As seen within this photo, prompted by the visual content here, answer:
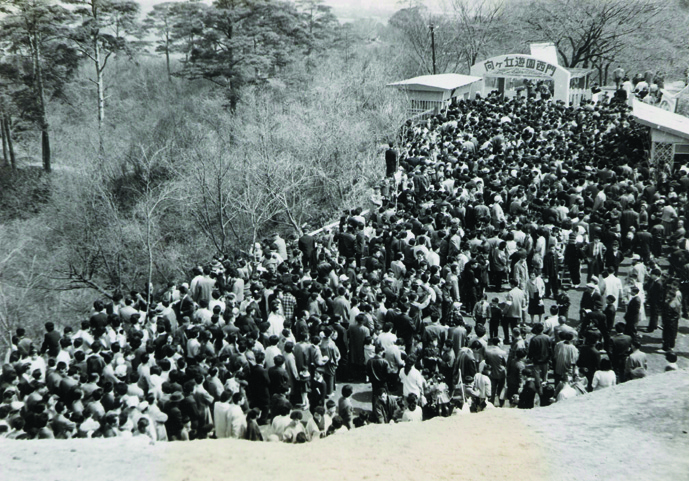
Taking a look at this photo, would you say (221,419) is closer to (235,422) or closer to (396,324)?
(235,422)

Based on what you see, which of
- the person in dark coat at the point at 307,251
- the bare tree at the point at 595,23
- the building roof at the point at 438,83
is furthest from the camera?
the bare tree at the point at 595,23

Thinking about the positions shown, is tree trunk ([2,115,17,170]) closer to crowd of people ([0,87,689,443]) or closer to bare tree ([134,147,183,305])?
bare tree ([134,147,183,305])

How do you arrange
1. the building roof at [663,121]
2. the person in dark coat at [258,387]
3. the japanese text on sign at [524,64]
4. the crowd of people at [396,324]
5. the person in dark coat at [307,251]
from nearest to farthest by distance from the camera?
the crowd of people at [396,324] → the person in dark coat at [258,387] → the person in dark coat at [307,251] → the building roof at [663,121] → the japanese text on sign at [524,64]

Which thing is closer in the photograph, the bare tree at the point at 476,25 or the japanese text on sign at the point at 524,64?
the japanese text on sign at the point at 524,64

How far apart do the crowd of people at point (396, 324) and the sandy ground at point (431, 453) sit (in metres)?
0.74

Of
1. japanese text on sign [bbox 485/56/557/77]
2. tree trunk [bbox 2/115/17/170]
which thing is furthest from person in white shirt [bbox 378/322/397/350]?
tree trunk [bbox 2/115/17/170]

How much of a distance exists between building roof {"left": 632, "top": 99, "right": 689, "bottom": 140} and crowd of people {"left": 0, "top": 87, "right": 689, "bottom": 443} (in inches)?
59.3

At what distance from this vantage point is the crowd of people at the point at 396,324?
845cm

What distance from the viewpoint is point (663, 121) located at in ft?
62.3

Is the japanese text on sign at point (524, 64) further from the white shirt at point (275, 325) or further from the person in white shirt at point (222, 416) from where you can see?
the person in white shirt at point (222, 416)

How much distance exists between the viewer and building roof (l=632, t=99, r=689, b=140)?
60.3 feet

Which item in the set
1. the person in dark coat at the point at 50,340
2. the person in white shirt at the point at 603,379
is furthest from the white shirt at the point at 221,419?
the person in white shirt at the point at 603,379

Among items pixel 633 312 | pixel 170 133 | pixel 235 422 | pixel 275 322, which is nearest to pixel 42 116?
pixel 170 133

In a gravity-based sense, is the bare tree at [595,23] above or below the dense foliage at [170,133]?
above
